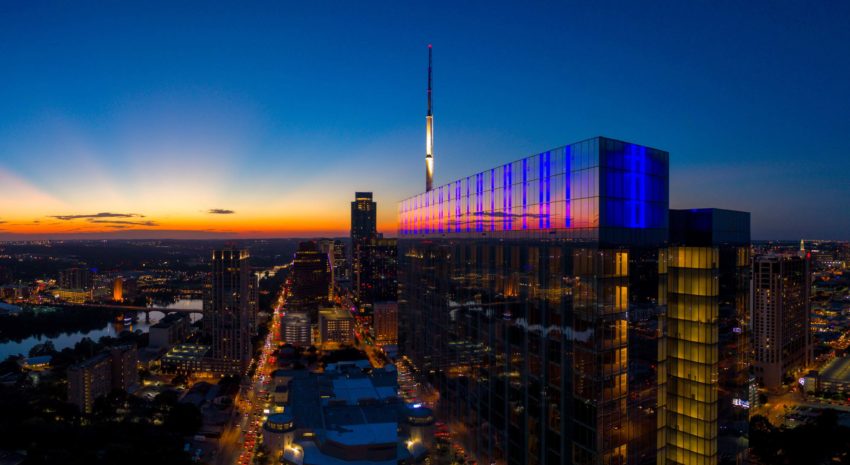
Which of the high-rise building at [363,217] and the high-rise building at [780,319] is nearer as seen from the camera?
the high-rise building at [780,319]

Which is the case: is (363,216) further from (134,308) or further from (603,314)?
(603,314)

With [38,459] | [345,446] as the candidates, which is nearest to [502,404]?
[345,446]

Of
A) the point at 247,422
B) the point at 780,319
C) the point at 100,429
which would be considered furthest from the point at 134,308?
the point at 780,319

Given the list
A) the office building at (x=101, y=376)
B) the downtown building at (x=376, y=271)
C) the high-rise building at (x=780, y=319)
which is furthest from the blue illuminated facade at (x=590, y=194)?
the downtown building at (x=376, y=271)

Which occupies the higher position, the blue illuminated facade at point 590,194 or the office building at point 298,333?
the blue illuminated facade at point 590,194

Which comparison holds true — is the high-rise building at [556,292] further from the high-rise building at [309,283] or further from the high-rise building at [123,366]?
the high-rise building at [309,283]

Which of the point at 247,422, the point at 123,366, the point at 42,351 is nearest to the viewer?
the point at 247,422

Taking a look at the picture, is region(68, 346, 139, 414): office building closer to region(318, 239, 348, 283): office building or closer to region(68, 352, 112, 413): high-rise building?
region(68, 352, 112, 413): high-rise building

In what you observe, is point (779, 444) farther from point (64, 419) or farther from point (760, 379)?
point (64, 419)
